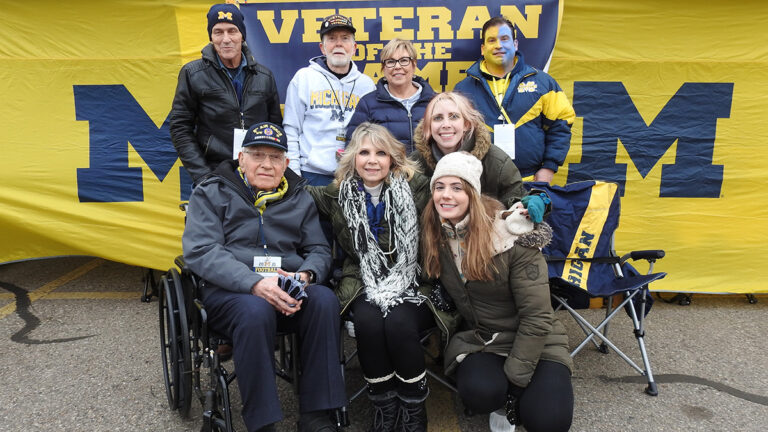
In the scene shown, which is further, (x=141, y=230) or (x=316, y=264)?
(x=141, y=230)

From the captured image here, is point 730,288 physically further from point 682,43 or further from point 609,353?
point 682,43

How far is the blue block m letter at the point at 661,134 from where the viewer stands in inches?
157

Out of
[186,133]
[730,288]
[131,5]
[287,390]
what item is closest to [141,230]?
[186,133]

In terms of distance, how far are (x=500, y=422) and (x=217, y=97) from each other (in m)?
2.39

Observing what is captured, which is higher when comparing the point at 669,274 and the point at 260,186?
the point at 260,186

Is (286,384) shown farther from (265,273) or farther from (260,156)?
Result: (260,156)

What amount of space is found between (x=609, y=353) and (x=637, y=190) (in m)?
1.40

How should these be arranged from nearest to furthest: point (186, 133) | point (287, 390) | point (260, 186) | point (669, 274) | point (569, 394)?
point (569, 394) < point (260, 186) < point (287, 390) < point (186, 133) < point (669, 274)

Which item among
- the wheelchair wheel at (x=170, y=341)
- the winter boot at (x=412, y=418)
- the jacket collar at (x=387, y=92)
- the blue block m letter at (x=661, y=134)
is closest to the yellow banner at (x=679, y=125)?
the blue block m letter at (x=661, y=134)

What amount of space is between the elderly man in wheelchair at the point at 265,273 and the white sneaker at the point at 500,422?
72 cm

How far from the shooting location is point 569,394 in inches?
87.4

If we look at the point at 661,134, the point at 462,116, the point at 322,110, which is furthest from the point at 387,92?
the point at 661,134

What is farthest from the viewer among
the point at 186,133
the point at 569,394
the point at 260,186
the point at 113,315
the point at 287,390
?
the point at 113,315

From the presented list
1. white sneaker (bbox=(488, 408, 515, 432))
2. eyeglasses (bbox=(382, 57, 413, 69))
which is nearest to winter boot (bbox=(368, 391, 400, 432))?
white sneaker (bbox=(488, 408, 515, 432))
